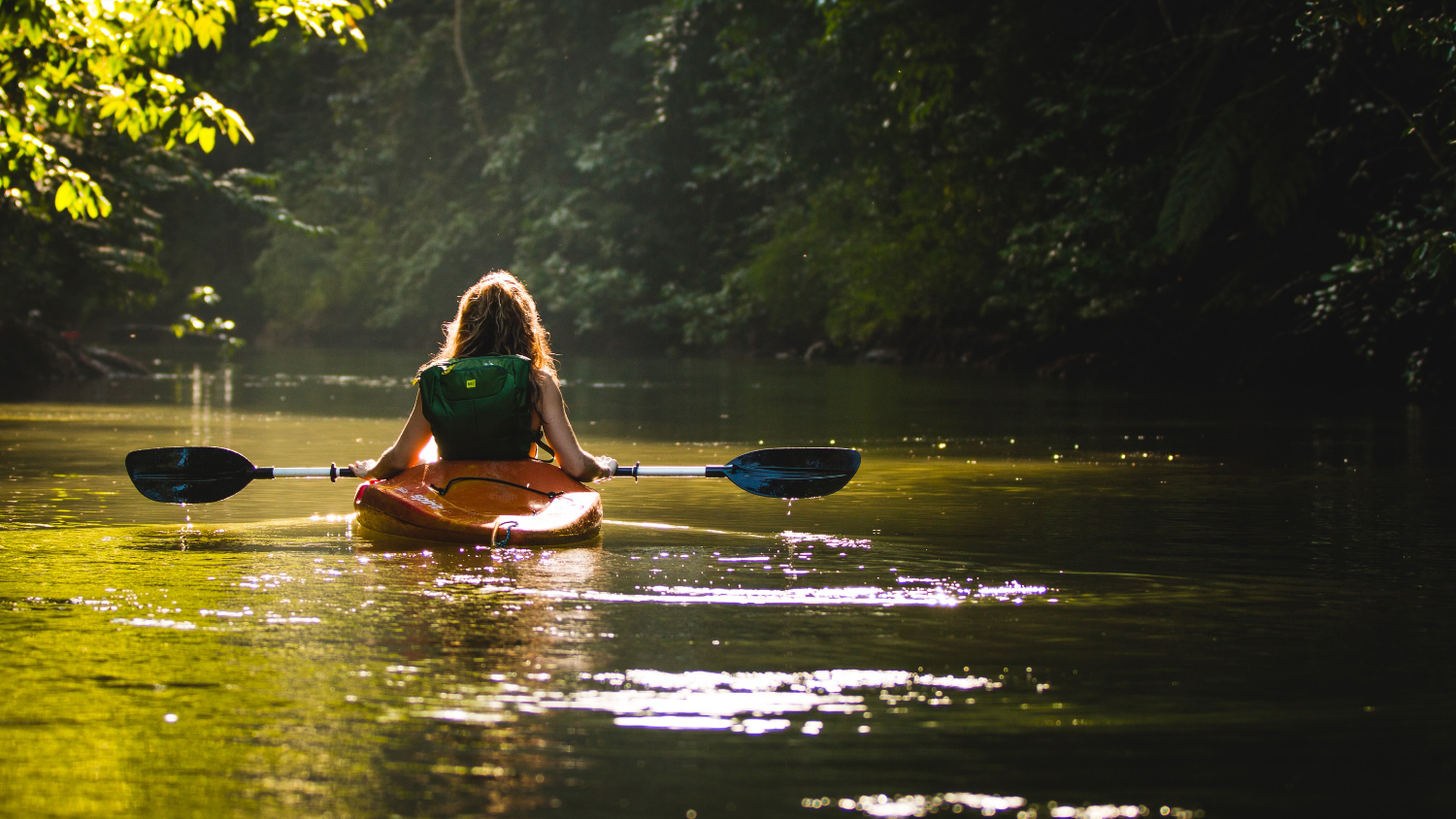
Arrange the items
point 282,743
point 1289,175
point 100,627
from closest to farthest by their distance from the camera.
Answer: point 282,743 < point 100,627 < point 1289,175

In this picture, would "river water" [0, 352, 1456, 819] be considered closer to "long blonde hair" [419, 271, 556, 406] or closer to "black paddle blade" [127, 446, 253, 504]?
"black paddle blade" [127, 446, 253, 504]

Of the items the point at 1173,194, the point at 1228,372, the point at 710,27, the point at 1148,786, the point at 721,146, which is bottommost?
the point at 1148,786

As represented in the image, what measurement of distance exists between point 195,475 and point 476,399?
5.47 feet

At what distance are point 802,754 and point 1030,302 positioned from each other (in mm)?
23136

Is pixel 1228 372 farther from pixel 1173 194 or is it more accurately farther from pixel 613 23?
pixel 613 23

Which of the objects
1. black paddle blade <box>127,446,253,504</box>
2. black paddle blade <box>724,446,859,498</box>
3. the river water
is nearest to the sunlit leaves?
the river water

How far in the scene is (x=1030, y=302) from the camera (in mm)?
26172

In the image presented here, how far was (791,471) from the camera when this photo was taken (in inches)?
322

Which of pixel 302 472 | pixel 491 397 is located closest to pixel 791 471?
pixel 491 397

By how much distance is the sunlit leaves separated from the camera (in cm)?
961

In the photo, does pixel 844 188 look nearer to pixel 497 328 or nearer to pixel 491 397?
pixel 497 328

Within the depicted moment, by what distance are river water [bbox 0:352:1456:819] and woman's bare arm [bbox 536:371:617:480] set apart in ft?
1.09

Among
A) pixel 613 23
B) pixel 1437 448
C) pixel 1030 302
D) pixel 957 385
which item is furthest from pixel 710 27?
pixel 1437 448

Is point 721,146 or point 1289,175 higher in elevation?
point 721,146
